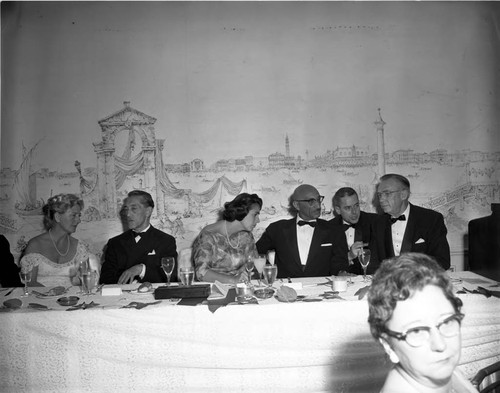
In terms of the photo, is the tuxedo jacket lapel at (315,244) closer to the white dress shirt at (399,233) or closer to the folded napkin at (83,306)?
the white dress shirt at (399,233)

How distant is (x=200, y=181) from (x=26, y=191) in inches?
73.8

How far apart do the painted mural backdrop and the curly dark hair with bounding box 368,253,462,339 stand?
4247 mm

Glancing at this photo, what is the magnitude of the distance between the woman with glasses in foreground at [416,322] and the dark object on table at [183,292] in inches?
60.7

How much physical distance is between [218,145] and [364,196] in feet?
5.75

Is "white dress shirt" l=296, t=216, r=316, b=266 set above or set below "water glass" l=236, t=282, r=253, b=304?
above

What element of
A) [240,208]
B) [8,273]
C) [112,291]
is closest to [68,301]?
[112,291]

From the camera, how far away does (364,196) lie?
18.3 ft

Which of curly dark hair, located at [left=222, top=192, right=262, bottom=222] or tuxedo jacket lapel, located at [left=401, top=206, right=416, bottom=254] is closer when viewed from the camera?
curly dark hair, located at [left=222, top=192, right=262, bottom=222]

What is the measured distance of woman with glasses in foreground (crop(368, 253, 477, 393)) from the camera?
1.19 meters

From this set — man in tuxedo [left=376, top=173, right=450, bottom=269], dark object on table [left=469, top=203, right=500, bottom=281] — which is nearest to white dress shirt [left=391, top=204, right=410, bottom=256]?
man in tuxedo [left=376, top=173, right=450, bottom=269]

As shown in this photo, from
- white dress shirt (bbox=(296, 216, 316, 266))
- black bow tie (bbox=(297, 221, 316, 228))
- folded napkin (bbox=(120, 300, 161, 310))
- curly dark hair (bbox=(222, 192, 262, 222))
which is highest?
curly dark hair (bbox=(222, 192, 262, 222))

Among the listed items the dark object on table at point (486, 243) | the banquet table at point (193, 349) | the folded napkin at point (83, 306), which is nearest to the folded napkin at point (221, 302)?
the banquet table at point (193, 349)

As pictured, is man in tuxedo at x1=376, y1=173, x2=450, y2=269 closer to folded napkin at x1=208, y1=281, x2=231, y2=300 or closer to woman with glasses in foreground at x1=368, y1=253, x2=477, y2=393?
folded napkin at x1=208, y1=281, x2=231, y2=300

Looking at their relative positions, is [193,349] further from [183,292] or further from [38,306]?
[38,306]
